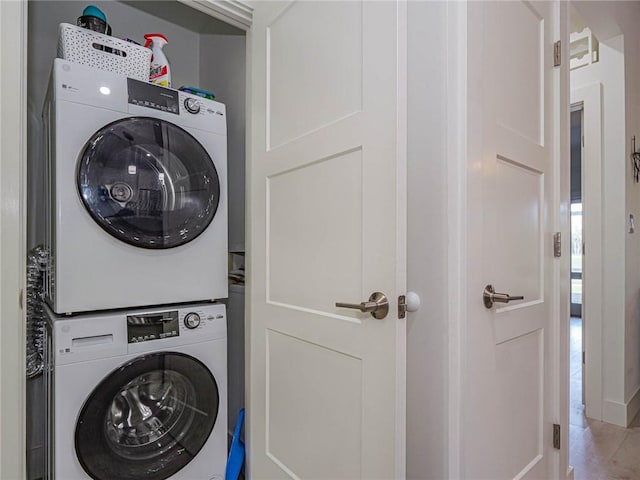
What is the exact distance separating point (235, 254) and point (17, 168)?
1.17 m

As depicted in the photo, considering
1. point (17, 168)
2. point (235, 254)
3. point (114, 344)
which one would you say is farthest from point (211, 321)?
point (17, 168)

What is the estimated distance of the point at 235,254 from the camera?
2.17 metres

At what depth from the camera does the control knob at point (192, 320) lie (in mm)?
1601

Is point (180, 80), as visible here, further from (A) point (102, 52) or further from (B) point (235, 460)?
(B) point (235, 460)

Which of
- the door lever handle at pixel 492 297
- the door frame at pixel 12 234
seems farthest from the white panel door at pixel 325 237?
the door frame at pixel 12 234

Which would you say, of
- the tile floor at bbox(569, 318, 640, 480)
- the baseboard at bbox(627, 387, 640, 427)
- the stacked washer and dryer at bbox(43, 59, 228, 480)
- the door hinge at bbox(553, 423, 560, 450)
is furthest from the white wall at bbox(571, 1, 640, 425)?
the stacked washer and dryer at bbox(43, 59, 228, 480)

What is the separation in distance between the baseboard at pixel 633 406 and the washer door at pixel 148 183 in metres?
2.74

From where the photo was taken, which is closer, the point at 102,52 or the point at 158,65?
the point at 102,52

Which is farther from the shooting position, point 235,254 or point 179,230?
point 235,254

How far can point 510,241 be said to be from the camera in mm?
1381

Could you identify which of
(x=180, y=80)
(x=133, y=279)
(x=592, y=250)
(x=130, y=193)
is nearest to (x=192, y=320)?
(x=133, y=279)

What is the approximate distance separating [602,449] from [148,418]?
230 cm

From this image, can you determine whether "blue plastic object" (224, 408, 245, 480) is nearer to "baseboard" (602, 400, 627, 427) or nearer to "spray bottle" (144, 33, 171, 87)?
"spray bottle" (144, 33, 171, 87)

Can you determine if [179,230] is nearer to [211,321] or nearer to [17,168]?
[211,321]
